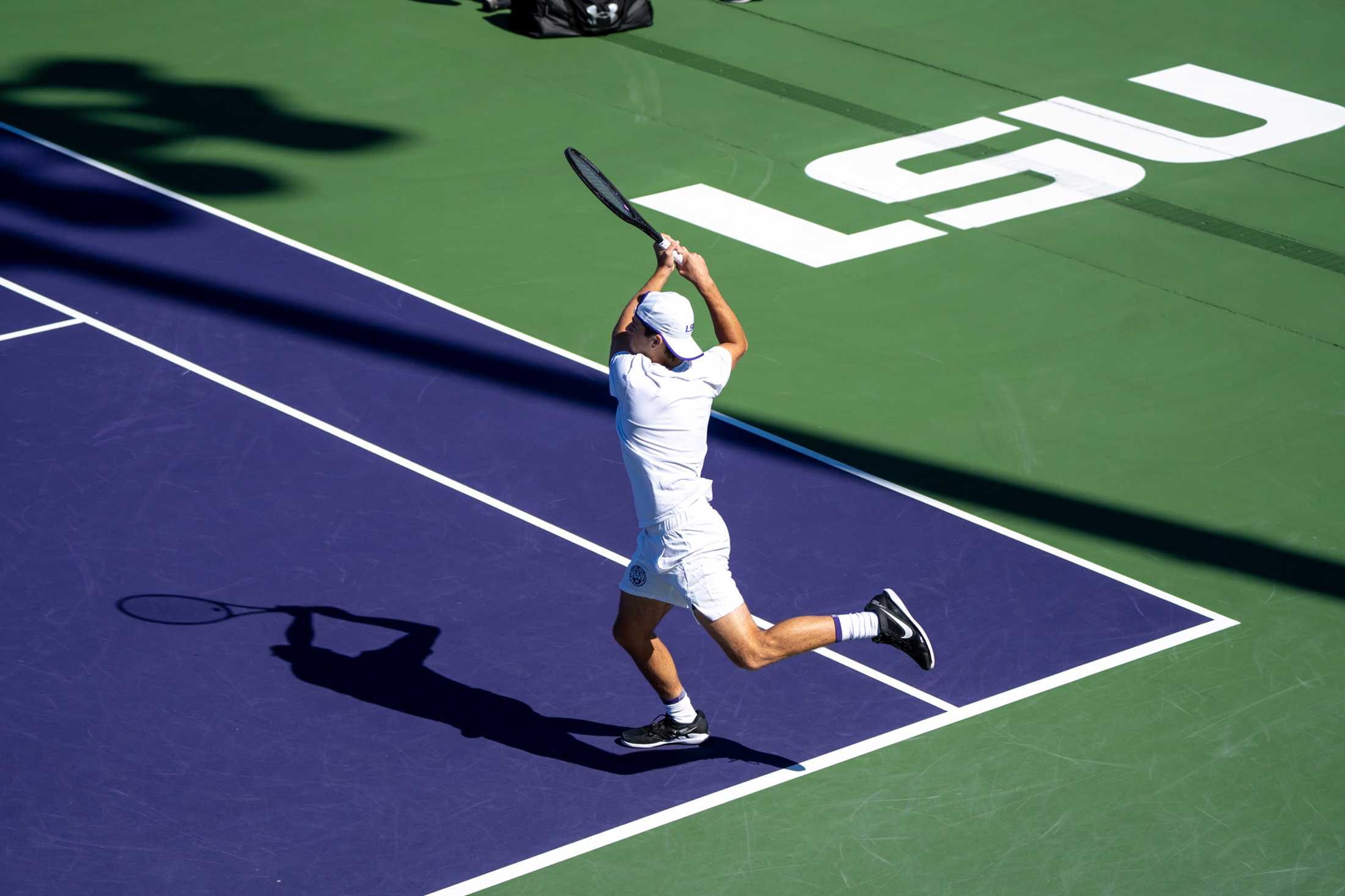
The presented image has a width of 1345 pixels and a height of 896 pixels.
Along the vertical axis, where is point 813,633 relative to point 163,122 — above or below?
above

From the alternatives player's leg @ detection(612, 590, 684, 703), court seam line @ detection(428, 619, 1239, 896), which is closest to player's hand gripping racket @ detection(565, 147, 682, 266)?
player's leg @ detection(612, 590, 684, 703)

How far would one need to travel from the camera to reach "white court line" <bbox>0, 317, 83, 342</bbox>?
11711 mm

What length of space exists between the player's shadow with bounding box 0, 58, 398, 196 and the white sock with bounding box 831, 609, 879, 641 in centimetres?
787

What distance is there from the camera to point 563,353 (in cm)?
1177

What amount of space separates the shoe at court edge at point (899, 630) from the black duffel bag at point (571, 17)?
1052 cm

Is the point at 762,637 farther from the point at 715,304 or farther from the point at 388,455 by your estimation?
the point at 388,455

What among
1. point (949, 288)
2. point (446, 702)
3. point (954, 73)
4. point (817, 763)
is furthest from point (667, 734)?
point (954, 73)

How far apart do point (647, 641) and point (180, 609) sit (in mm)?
2646

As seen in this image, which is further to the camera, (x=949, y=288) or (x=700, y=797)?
(x=949, y=288)

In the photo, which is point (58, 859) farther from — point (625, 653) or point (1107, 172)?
point (1107, 172)

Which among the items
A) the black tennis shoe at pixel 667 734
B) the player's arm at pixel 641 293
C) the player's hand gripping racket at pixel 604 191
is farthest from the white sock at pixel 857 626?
the player's hand gripping racket at pixel 604 191

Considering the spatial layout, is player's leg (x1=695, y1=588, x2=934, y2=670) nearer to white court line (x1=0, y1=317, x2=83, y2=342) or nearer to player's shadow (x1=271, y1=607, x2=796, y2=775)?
player's shadow (x1=271, y1=607, x2=796, y2=775)

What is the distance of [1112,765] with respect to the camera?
316 inches

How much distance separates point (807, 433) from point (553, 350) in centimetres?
188
